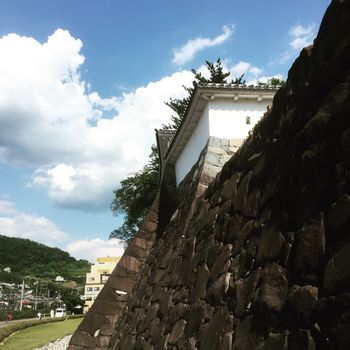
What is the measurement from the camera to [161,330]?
494cm

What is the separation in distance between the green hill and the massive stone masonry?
283ft

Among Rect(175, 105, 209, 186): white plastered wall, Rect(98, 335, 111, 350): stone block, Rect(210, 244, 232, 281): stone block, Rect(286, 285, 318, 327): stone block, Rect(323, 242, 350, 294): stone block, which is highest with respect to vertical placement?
Rect(175, 105, 209, 186): white plastered wall

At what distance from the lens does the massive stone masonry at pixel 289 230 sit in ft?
6.51

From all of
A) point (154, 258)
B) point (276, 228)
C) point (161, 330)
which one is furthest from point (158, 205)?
point (276, 228)

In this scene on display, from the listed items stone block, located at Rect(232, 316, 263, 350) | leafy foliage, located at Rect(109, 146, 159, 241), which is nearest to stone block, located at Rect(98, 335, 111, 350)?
stone block, located at Rect(232, 316, 263, 350)

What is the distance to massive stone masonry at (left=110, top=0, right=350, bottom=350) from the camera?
1.98 m

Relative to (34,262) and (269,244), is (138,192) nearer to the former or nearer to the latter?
(269,244)

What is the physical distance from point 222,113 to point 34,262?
10165 cm

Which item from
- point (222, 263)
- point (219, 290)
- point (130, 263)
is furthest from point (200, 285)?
point (130, 263)

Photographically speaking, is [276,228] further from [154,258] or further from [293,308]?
[154,258]

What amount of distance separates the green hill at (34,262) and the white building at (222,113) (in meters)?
82.1

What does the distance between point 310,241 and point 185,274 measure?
2.84 meters

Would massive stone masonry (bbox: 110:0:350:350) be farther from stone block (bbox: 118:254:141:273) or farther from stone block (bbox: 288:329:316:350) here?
stone block (bbox: 118:254:141:273)

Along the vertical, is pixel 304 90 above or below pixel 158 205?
below
